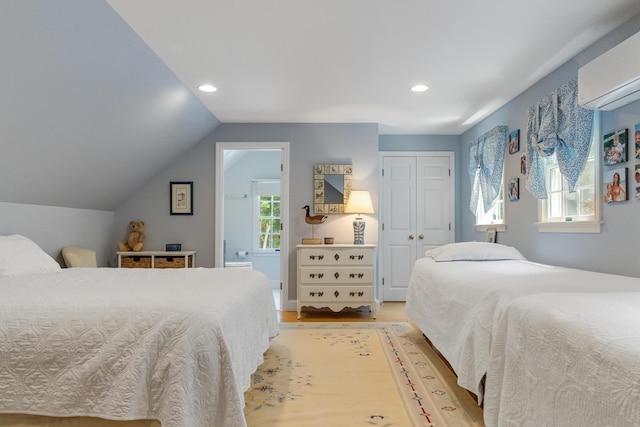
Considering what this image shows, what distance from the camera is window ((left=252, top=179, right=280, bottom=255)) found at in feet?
22.8

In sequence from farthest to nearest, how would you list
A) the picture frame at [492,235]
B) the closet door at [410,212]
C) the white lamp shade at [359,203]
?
the closet door at [410,212] → the white lamp shade at [359,203] → the picture frame at [492,235]

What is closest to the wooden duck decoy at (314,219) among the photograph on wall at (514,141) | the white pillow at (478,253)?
the white pillow at (478,253)

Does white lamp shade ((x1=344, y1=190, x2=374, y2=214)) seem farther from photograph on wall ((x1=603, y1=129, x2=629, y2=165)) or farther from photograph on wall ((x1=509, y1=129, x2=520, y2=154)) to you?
photograph on wall ((x1=603, y1=129, x2=629, y2=165))

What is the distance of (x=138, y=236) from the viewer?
15.3 ft

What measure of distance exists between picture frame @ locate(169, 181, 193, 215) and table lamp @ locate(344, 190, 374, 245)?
189 centimetres

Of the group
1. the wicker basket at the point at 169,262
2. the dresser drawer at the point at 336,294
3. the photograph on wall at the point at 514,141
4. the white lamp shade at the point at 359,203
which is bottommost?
the dresser drawer at the point at 336,294

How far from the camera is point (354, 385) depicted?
2.55m

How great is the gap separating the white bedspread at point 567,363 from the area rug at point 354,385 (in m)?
0.53

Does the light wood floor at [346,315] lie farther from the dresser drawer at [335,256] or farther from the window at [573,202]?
the window at [573,202]

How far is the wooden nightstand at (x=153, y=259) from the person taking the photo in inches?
176

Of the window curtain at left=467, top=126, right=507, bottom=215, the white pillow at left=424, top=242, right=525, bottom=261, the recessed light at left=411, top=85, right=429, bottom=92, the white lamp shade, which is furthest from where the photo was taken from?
the white lamp shade

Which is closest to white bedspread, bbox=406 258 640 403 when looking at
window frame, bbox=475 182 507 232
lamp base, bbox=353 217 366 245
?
window frame, bbox=475 182 507 232

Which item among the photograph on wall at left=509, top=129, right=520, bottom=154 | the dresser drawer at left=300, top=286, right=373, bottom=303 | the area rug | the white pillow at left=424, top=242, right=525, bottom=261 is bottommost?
the area rug

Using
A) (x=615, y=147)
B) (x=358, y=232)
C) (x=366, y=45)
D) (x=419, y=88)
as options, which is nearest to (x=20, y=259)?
(x=366, y=45)
